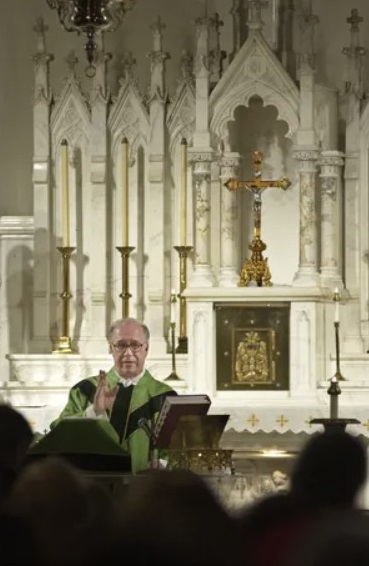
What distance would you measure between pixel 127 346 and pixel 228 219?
4.77 m

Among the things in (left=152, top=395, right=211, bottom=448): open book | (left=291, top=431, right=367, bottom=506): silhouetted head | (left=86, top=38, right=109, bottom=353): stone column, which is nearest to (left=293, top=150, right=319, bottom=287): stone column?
(left=86, top=38, right=109, bottom=353): stone column

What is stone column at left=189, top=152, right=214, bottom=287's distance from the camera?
13359 mm

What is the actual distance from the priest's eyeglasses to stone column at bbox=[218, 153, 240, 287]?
450 centimetres

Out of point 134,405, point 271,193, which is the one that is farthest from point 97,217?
point 134,405

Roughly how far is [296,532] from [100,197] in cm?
1068

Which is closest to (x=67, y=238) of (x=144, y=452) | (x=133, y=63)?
(x=133, y=63)

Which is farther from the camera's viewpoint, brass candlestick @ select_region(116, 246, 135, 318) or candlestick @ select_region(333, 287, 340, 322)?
brass candlestick @ select_region(116, 246, 135, 318)

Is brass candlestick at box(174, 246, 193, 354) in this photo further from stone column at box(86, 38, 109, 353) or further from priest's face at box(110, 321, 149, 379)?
priest's face at box(110, 321, 149, 379)

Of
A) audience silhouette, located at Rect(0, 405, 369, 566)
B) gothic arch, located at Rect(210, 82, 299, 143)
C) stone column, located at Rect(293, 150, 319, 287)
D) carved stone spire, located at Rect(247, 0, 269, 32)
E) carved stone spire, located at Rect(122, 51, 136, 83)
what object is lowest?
audience silhouette, located at Rect(0, 405, 369, 566)

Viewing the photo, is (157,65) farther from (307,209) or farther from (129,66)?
(307,209)

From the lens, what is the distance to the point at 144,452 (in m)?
8.82

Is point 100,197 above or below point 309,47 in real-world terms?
below

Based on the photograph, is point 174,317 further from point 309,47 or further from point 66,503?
point 66,503

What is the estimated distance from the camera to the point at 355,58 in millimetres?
13734
